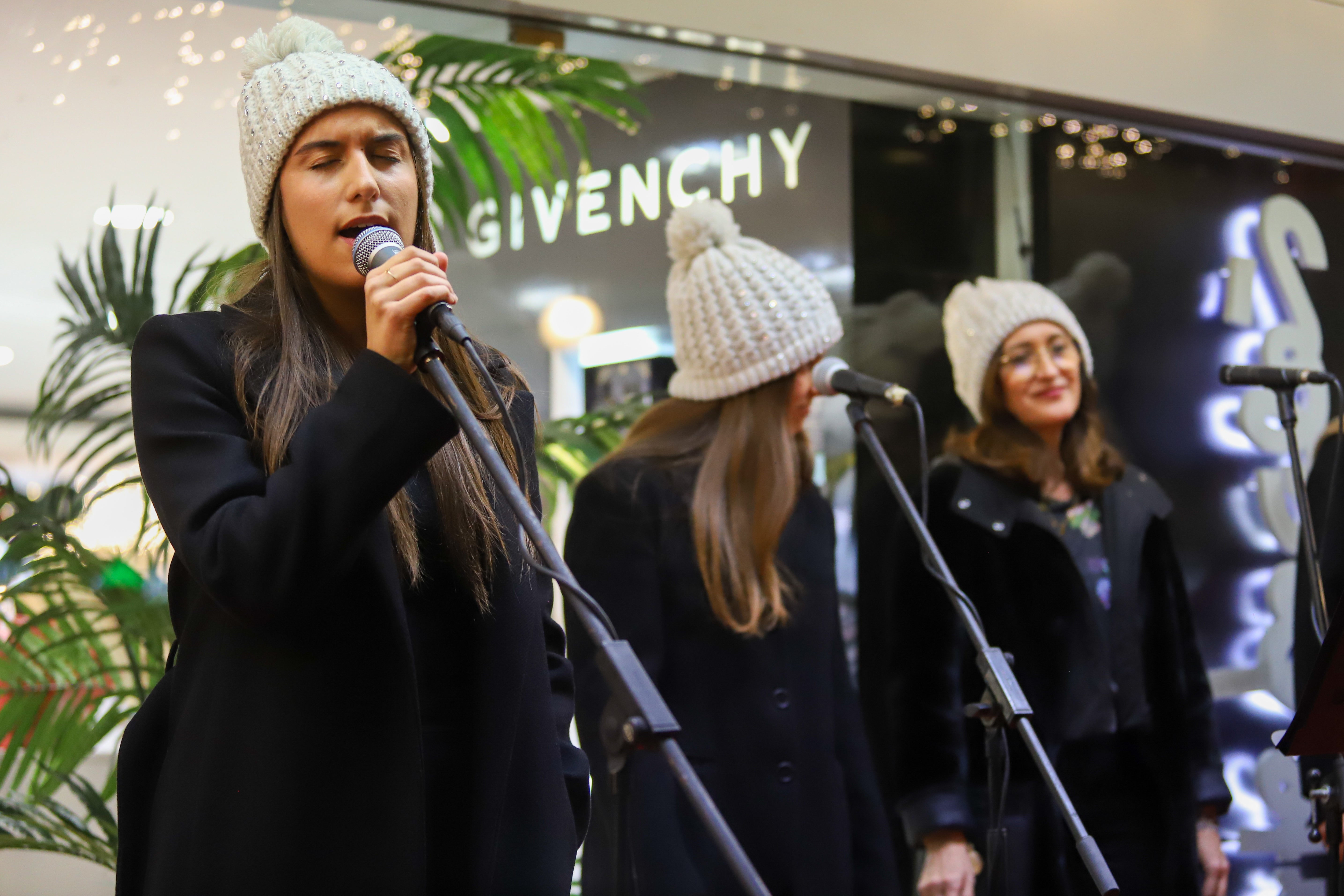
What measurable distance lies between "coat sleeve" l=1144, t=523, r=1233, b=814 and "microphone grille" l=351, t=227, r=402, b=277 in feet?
8.25

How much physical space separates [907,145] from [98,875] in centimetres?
293

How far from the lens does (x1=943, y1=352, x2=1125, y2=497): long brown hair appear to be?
136 inches

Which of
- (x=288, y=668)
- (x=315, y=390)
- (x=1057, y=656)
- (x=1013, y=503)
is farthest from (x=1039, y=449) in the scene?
(x=288, y=668)

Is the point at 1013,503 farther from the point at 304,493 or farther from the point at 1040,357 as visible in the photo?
the point at 304,493

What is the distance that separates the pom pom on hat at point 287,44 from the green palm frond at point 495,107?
1.35 metres

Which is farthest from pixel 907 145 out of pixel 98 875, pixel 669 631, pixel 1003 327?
pixel 98 875

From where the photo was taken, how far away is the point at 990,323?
12.2 feet

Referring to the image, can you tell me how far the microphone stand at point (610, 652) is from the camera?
1095 millimetres

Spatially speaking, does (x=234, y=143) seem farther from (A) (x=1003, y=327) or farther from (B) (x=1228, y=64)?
(B) (x=1228, y=64)

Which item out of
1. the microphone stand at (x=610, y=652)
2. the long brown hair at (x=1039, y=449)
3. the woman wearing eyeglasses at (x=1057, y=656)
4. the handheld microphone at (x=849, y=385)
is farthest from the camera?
the long brown hair at (x=1039, y=449)

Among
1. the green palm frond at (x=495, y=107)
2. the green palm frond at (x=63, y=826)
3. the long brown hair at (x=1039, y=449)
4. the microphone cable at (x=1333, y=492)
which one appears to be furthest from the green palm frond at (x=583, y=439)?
the microphone cable at (x=1333, y=492)

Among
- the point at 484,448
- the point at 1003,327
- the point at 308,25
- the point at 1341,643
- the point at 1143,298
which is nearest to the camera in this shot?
the point at 484,448

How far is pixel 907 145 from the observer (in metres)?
4.02

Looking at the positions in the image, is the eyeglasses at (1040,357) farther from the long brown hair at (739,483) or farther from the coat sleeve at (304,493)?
the coat sleeve at (304,493)
